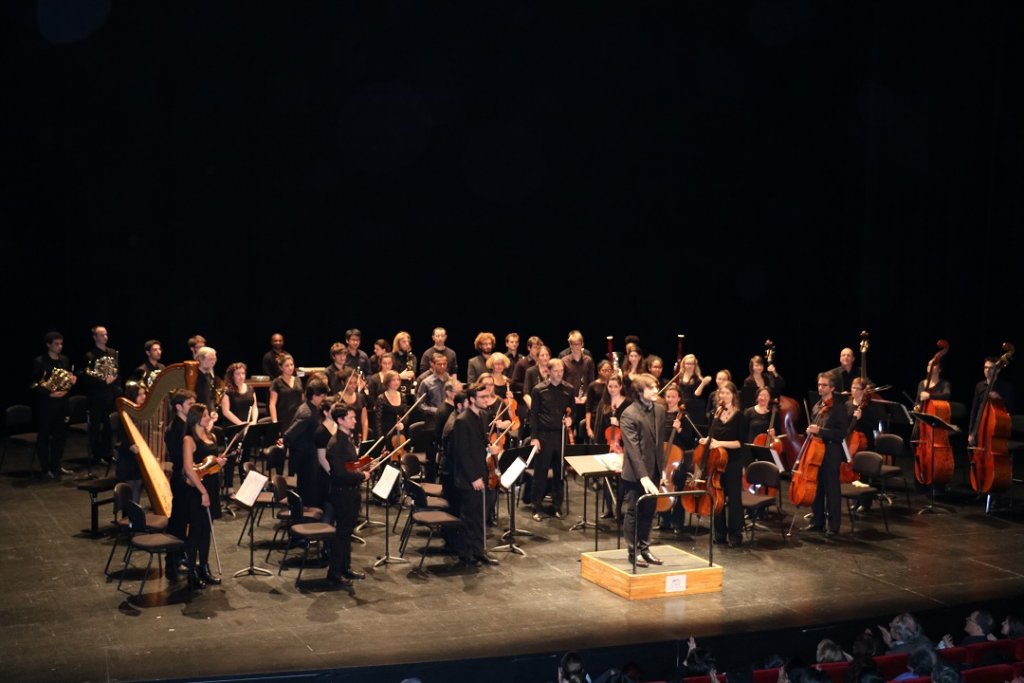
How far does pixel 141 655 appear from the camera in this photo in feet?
26.6

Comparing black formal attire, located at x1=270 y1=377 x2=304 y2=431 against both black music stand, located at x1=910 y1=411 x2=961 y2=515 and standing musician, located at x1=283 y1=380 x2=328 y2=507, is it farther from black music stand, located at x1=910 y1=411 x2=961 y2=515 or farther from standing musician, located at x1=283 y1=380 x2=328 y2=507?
black music stand, located at x1=910 y1=411 x2=961 y2=515

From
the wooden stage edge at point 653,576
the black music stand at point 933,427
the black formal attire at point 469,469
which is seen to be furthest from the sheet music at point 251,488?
the black music stand at point 933,427

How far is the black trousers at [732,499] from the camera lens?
444 inches

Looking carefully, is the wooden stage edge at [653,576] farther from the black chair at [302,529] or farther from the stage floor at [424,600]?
the black chair at [302,529]

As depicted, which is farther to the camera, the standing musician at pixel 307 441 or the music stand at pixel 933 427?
the music stand at pixel 933 427

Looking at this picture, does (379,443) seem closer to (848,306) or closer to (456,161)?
(456,161)

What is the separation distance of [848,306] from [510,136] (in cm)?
635

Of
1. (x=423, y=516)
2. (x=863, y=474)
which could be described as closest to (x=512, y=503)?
(x=423, y=516)

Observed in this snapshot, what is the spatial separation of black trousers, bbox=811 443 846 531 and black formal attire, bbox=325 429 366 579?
494 cm

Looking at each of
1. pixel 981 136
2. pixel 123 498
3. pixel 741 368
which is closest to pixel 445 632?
pixel 123 498

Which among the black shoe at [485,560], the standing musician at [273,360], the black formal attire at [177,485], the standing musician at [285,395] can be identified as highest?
the standing musician at [273,360]

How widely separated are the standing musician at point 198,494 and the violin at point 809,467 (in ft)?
19.2

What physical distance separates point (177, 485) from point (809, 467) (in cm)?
628

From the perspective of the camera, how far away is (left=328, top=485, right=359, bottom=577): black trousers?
32.2 feet
